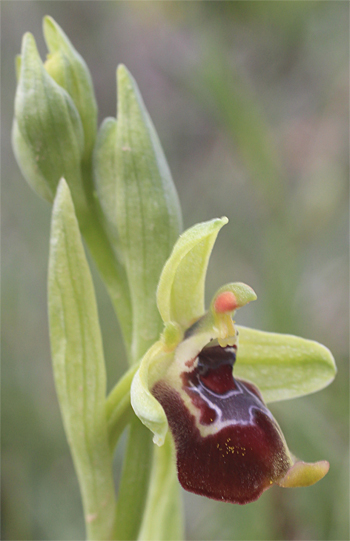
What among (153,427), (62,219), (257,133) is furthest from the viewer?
(257,133)

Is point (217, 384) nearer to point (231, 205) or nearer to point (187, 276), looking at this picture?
point (187, 276)

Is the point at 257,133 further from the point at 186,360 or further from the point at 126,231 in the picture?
the point at 186,360

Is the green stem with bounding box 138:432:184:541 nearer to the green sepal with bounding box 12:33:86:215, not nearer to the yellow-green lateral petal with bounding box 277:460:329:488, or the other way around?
the yellow-green lateral petal with bounding box 277:460:329:488

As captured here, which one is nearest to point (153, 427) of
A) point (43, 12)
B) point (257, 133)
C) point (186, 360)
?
point (186, 360)

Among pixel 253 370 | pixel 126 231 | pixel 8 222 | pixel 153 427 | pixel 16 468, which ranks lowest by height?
pixel 16 468

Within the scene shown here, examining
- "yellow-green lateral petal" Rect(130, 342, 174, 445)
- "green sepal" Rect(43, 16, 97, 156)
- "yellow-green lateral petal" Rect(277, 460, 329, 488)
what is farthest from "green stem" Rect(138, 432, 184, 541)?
"green sepal" Rect(43, 16, 97, 156)

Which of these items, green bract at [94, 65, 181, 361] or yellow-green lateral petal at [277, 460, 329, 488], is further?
green bract at [94, 65, 181, 361]
